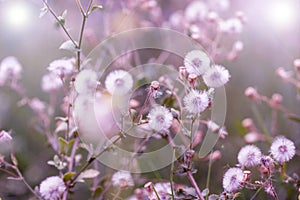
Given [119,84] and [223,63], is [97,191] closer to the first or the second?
[119,84]

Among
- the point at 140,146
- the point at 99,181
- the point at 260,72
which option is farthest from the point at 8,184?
the point at 260,72

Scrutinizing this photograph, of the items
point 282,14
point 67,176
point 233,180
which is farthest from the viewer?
point 282,14

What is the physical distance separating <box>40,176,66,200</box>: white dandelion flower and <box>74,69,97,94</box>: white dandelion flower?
0.54 feet

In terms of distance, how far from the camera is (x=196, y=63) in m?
0.88

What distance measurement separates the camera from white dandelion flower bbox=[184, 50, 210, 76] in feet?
2.81

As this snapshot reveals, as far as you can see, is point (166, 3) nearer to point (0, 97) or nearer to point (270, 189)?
point (0, 97)

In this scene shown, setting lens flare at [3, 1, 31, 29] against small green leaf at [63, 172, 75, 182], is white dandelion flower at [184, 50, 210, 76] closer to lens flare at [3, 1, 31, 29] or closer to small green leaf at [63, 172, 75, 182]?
small green leaf at [63, 172, 75, 182]

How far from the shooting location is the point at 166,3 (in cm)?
196

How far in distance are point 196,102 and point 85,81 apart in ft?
0.71

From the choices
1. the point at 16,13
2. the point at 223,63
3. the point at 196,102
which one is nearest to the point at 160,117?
the point at 196,102

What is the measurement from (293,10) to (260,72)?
8.7 inches

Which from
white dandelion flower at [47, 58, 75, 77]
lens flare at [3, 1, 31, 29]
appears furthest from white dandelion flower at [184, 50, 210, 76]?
lens flare at [3, 1, 31, 29]

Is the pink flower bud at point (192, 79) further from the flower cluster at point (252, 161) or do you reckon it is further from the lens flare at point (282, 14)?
the lens flare at point (282, 14)

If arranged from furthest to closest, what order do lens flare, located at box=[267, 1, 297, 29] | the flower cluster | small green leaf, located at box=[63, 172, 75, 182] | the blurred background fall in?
lens flare, located at box=[267, 1, 297, 29] < the blurred background < small green leaf, located at box=[63, 172, 75, 182] < the flower cluster
